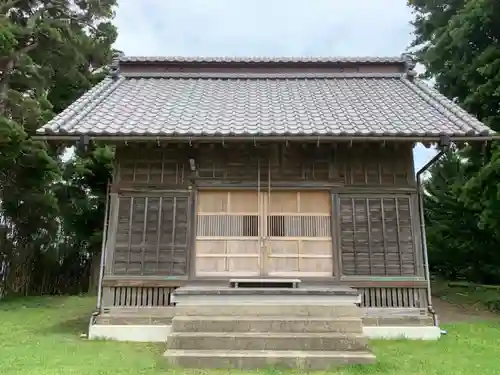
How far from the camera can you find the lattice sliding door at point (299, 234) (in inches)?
283

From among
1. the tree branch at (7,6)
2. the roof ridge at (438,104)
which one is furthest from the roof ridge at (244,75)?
the tree branch at (7,6)

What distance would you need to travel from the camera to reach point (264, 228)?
7316 millimetres

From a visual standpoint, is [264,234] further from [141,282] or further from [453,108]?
[453,108]

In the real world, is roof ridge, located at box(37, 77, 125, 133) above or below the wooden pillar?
above

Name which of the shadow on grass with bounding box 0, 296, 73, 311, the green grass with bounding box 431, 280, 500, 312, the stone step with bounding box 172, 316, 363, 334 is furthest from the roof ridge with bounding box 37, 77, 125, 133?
the green grass with bounding box 431, 280, 500, 312

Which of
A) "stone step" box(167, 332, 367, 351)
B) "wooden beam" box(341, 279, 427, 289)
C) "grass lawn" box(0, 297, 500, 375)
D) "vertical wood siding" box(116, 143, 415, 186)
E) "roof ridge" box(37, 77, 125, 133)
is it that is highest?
"roof ridge" box(37, 77, 125, 133)

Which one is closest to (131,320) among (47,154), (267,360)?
(267,360)

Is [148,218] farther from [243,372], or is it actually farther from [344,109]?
[344,109]

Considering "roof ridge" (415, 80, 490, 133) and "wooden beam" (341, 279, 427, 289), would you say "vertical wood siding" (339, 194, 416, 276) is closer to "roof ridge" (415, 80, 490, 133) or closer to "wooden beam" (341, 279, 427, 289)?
"wooden beam" (341, 279, 427, 289)

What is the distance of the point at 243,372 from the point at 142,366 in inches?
45.3

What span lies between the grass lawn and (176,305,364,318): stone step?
24.6 inches

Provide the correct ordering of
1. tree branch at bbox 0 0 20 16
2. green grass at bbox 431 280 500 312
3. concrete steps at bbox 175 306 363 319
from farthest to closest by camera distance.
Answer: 1. tree branch at bbox 0 0 20 16
2. green grass at bbox 431 280 500 312
3. concrete steps at bbox 175 306 363 319

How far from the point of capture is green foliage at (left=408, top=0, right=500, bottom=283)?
848 centimetres

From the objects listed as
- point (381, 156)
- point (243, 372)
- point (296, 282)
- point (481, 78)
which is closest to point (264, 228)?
point (296, 282)
